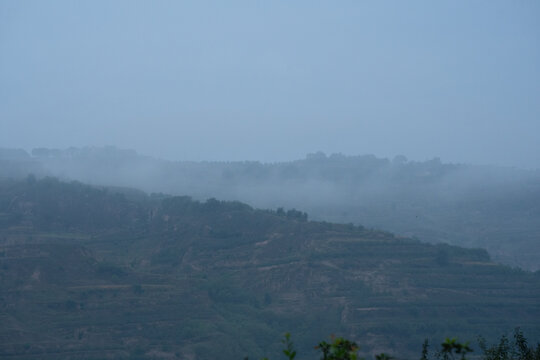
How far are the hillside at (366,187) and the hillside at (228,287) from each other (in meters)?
17.1

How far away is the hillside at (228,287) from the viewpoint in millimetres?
26469

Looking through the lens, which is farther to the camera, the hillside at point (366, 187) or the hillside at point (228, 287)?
the hillside at point (366, 187)

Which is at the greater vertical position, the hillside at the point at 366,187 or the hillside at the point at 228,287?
the hillside at the point at 366,187

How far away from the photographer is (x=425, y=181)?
83125 millimetres

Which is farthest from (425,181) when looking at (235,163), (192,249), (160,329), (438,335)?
(160,329)

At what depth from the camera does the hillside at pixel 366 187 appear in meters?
58.0

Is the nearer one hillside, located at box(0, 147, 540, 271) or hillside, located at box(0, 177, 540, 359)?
hillside, located at box(0, 177, 540, 359)

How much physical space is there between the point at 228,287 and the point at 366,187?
2009 inches

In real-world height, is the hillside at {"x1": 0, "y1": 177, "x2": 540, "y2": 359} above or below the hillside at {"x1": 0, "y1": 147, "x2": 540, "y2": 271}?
below

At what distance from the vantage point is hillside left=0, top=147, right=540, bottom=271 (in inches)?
2283

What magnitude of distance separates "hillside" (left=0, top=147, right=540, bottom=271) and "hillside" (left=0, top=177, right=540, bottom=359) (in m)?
17.1

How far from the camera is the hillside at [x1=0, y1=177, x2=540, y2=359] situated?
26.5 metres

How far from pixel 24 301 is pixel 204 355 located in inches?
429

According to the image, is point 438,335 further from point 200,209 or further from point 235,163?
point 235,163
